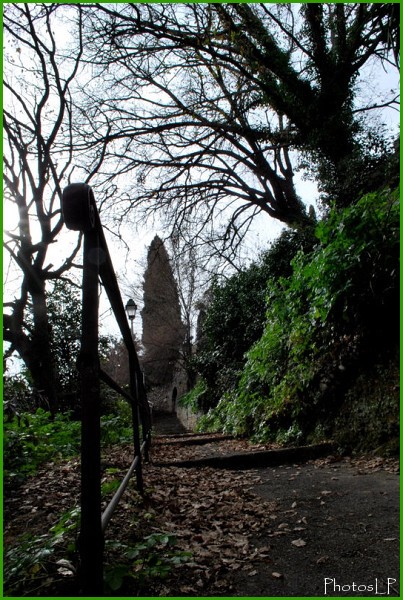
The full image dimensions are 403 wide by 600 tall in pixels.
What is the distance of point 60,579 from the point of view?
1.31 m

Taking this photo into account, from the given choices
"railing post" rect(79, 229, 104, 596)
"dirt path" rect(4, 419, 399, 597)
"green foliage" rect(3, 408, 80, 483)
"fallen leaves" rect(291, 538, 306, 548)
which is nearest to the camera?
"railing post" rect(79, 229, 104, 596)

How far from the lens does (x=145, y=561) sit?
1.58 m

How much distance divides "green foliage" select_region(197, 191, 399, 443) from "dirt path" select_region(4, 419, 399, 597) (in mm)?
899

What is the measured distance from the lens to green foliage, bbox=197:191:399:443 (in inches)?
150

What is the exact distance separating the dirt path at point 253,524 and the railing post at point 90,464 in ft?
1.00

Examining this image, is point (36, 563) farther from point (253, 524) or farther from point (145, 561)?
point (253, 524)

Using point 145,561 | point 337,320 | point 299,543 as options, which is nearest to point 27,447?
point 145,561

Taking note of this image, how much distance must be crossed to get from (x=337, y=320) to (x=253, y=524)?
2.73 metres

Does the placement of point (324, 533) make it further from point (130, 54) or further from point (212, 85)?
point (212, 85)

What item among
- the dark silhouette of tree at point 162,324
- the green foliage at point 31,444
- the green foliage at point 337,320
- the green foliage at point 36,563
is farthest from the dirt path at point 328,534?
the dark silhouette of tree at point 162,324

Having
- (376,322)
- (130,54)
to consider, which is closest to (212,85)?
(130,54)

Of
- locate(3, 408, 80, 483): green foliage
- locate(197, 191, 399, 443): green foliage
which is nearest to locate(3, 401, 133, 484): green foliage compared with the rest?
locate(3, 408, 80, 483): green foliage

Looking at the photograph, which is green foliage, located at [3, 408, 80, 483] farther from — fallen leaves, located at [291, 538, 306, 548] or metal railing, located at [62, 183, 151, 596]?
fallen leaves, located at [291, 538, 306, 548]

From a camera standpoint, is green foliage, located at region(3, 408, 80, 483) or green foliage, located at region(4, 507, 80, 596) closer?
green foliage, located at region(4, 507, 80, 596)
